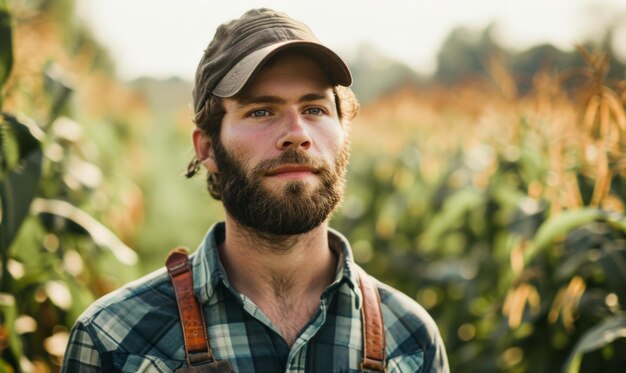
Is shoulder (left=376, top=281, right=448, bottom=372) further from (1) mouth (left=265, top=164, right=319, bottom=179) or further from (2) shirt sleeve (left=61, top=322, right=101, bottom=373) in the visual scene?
(2) shirt sleeve (left=61, top=322, right=101, bottom=373)

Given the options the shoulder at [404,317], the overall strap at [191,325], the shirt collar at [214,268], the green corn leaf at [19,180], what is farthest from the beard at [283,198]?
the green corn leaf at [19,180]

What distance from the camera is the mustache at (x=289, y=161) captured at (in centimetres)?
206

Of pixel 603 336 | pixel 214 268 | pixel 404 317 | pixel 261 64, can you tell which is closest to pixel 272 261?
pixel 214 268

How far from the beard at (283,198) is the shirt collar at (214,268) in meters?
0.12

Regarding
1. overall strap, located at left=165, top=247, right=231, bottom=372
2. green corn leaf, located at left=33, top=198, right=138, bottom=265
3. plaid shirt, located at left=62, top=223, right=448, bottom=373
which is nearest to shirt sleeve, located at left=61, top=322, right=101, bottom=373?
plaid shirt, located at left=62, top=223, right=448, bottom=373

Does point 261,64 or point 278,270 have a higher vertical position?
point 261,64

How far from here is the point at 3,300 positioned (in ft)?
8.57

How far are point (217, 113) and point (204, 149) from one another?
7.8 inches

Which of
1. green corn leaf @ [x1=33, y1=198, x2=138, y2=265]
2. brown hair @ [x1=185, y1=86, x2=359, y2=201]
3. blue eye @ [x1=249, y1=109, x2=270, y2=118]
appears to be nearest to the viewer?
blue eye @ [x1=249, y1=109, x2=270, y2=118]

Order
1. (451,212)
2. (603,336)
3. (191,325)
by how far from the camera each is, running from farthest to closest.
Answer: (451,212)
(603,336)
(191,325)

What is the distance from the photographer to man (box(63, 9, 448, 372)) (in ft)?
6.55

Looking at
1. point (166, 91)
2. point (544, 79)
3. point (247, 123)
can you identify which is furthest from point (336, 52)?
point (166, 91)

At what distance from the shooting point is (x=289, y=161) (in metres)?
2.06

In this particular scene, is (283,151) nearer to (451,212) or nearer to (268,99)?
(268,99)
